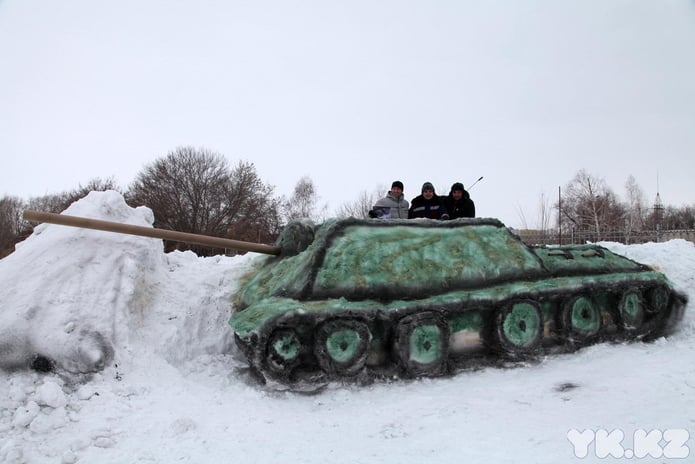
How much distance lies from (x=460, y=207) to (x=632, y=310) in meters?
2.66

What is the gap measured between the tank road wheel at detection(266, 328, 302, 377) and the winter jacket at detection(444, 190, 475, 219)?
3.72 m

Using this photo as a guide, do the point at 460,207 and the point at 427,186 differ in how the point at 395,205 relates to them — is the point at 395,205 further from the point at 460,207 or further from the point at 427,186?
the point at 460,207

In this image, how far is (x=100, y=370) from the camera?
4512mm

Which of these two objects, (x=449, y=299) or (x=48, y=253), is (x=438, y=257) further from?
(x=48, y=253)

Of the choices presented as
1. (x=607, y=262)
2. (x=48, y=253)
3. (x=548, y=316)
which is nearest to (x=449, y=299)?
(x=548, y=316)

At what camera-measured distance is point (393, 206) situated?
7.30 m

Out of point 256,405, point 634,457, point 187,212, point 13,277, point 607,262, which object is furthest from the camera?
point 187,212

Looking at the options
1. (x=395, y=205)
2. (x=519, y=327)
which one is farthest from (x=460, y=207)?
(x=519, y=327)

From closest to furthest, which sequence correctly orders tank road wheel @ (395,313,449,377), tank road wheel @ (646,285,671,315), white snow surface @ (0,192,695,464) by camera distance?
white snow surface @ (0,192,695,464), tank road wheel @ (395,313,449,377), tank road wheel @ (646,285,671,315)

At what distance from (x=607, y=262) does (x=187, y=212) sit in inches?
876

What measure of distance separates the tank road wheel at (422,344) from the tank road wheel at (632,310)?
104 inches

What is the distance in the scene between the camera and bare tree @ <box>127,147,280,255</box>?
25.0 metres

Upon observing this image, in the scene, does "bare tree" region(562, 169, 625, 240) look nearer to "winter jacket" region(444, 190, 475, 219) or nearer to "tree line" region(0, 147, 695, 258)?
"tree line" region(0, 147, 695, 258)

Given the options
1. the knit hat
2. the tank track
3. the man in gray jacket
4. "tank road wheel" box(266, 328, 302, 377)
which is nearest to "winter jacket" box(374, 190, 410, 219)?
the man in gray jacket
